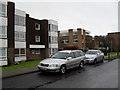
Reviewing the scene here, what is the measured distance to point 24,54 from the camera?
82.8 feet

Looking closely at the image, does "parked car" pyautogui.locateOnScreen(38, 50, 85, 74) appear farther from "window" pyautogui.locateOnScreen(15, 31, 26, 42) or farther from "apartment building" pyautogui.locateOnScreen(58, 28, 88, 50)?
"apartment building" pyautogui.locateOnScreen(58, 28, 88, 50)

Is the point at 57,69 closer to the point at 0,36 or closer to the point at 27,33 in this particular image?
the point at 0,36

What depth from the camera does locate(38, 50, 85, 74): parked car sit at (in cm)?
985

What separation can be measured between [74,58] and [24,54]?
49.8 ft

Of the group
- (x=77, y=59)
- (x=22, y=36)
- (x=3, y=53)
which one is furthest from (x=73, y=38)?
(x=77, y=59)

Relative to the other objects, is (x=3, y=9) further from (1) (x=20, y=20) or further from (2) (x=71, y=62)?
(2) (x=71, y=62)

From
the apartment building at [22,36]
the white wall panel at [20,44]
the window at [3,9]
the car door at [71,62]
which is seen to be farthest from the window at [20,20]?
the car door at [71,62]

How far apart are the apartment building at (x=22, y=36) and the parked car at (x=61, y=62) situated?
35.1 feet

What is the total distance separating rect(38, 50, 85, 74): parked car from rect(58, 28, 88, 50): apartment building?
4468cm

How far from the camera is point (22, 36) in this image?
82.8 feet

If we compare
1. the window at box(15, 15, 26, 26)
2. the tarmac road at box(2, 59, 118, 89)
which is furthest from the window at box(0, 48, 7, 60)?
the tarmac road at box(2, 59, 118, 89)

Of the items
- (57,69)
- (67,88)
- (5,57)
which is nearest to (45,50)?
(5,57)

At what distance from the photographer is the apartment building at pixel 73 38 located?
5881cm

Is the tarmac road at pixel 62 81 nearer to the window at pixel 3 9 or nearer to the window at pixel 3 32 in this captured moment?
the window at pixel 3 32
